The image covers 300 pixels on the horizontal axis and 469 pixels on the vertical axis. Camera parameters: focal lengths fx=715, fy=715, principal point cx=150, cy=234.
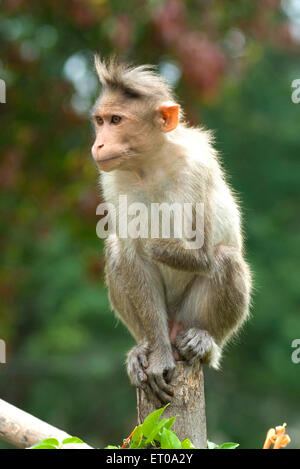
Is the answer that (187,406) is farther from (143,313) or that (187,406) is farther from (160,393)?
(143,313)

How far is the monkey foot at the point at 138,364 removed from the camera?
16.4ft

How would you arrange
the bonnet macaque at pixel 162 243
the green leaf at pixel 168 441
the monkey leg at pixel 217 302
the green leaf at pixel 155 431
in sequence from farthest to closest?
the monkey leg at pixel 217 302 → the bonnet macaque at pixel 162 243 → the green leaf at pixel 155 431 → the green leaf at pixel 168 441

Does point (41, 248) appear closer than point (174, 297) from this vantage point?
Answer: No

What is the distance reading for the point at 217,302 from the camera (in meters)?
5.28

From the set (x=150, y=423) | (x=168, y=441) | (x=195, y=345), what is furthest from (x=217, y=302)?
(x=168, y=441)

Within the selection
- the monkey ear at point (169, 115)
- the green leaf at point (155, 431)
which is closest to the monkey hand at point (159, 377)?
the green leaf at point (155, 431)

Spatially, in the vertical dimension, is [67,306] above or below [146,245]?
above

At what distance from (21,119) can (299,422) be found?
10.3 metres

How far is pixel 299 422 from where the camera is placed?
652 inches

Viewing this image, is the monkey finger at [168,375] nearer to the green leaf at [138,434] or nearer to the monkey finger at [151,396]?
the monkey finger at [151,396]
